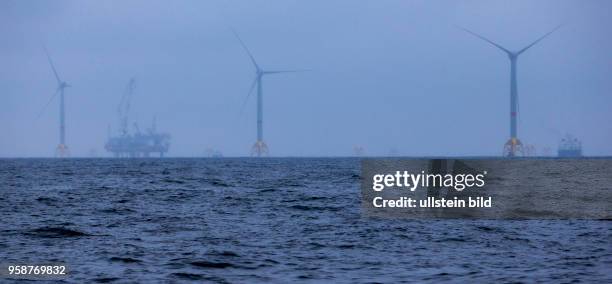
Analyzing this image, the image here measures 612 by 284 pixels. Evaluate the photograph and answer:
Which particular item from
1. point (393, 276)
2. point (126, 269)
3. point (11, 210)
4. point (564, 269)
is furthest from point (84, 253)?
point (11, 210)

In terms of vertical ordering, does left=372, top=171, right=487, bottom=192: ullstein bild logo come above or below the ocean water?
above

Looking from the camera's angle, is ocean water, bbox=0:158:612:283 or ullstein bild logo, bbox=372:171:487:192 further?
ullstein bild logo, bbox=372:171:487:192

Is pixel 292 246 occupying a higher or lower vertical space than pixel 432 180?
lower

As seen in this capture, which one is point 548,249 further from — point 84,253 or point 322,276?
point 84,253

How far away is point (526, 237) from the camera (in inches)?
1409

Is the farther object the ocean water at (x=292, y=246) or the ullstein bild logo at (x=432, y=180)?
the ullstein bild logo at (x=432, y=180)

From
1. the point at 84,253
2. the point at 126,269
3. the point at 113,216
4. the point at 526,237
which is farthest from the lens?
the point at 113,216

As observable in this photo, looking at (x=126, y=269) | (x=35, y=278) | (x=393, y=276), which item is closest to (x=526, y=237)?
(x=393, y=276)

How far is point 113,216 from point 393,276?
77.8 ft

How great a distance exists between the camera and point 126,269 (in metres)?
27.0

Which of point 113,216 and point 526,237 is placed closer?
point 526,237

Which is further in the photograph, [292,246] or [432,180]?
[432,180]

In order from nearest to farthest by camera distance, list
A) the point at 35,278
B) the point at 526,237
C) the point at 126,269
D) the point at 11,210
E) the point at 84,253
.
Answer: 1. the point at 35,278
2. the point at 126,269
3. the point at 84,253
4. the point at 526,237
5. the point at 11,210

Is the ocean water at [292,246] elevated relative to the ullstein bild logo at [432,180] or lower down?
lower down
